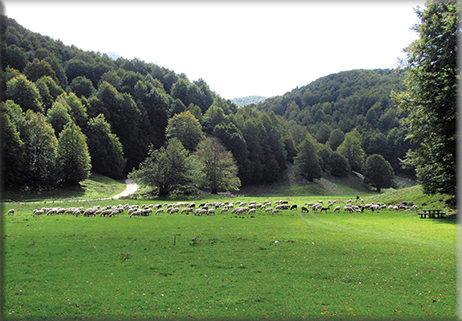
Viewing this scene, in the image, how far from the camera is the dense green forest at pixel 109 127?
6369cm

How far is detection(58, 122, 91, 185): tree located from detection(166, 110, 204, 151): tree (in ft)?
102

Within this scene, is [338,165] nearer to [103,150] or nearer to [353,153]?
[353,153]

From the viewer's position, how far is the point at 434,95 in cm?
2859

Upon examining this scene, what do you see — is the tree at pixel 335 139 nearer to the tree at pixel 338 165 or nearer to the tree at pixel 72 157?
the tree at pixel 338 165

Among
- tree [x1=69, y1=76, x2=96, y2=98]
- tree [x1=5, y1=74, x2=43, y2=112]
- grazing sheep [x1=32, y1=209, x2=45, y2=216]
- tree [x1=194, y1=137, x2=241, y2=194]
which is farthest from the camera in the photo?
tree [x1=69, y1=76, x2=96, y2=98]

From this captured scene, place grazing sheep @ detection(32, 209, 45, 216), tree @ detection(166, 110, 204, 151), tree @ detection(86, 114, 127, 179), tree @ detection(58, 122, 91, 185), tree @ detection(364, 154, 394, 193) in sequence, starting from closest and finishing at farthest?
grazing sheep @ detection(32, 209, 45, 216) < tree @ detection(58, 122, 91, 185) < tree @ detection(86, 114, 127, 179) < tree @ detection(166, 110, 204, 151) < tree @ detection(364, 154, 394, 193)

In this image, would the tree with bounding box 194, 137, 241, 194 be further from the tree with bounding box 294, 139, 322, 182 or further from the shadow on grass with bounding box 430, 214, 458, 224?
the shadow on grass with bounding box 430, 214, 458, 224

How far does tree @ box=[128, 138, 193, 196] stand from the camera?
2406 inches

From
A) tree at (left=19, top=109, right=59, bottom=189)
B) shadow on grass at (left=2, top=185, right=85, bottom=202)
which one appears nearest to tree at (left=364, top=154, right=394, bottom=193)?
shadow on grass at (left=2, top=185, right=85, bottom=202)

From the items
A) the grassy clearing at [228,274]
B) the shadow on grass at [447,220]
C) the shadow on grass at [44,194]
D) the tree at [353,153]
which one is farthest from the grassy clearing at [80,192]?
the tree at [353,153]

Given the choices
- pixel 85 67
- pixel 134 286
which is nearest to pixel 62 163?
pixel 134 286

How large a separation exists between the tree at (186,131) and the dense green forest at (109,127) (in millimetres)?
341

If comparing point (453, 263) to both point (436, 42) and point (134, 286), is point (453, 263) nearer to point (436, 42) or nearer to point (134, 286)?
point (134, 286)

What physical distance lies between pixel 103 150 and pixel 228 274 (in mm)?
89999
